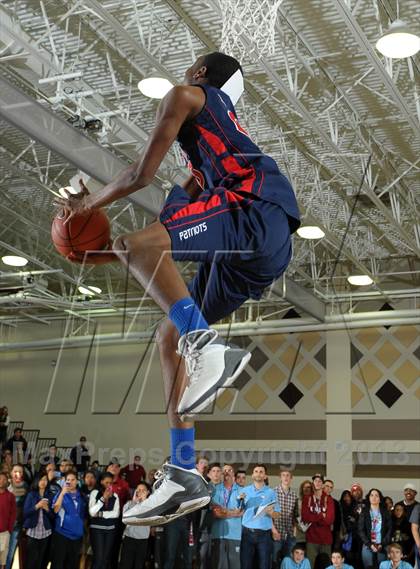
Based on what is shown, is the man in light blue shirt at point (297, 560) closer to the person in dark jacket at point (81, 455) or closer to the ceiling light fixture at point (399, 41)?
the ceiling light fixture at point (399, 41)

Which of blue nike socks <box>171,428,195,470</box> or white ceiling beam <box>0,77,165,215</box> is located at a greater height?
white ceiling beam <box>0,77,165,215</box>

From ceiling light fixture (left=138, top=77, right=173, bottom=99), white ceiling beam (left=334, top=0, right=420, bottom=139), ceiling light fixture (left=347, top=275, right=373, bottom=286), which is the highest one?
white ceiling beam (left=334, top=0, right=420, bottom=139)

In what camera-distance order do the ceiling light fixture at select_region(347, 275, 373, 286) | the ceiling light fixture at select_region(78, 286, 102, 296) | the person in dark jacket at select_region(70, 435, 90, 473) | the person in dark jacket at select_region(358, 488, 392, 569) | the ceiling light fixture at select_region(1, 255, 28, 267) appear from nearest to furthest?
the person in dark jacket at select_region(358, 488, 392, 569)
the ceiling light fixture at select_region(1, 255, 28, 267)
the ceiling light fixture at select_region(78, 286, 102, 296)
the ceiling light fixture at select_region(347, 275, 373, 286)
the person in dark jacket at select_region(70, 435, 90, 473)

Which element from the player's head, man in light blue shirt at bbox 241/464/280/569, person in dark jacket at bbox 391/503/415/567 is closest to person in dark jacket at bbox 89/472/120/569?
man in light blue shirt at bbox 241/464/280/569

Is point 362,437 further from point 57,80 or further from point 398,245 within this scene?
point 57,80

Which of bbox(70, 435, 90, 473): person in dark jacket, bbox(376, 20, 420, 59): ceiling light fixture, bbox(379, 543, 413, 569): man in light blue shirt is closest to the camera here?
bbox(376, 20, 420, 59): ceiling light fixture

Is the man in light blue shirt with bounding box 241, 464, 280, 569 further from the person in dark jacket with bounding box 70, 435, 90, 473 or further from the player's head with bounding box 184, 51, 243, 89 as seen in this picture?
the player's head with bounding box 184, 51, 243, 89

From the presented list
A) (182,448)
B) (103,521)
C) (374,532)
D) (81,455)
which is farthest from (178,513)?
(81,455)

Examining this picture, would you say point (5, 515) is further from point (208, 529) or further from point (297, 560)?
point (297, 560)

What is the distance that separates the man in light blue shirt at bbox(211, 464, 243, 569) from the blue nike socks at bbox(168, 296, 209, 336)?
9083 millimetres

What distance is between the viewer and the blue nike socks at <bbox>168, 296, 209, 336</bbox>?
261cm

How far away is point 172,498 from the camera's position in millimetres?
2818

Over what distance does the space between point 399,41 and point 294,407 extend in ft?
40.5

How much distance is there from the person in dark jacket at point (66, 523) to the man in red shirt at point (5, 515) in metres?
0.60
